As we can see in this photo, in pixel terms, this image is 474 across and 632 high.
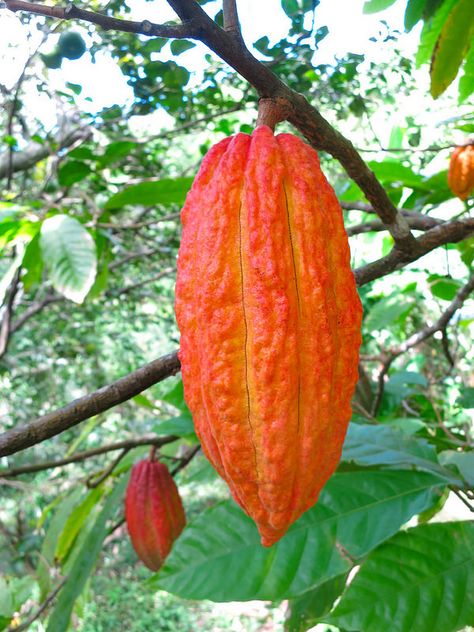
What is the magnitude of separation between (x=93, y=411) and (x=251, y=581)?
426 millimetres

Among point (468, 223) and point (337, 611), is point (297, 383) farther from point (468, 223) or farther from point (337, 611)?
point (468, 223)

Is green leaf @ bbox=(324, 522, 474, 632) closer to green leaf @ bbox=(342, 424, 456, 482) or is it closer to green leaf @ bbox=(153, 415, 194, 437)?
green leaf @ bbox=(342, 424, 456, 482)

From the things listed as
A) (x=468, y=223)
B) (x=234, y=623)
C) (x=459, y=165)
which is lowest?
(x=234, y=623)

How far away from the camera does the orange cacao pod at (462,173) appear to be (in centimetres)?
129

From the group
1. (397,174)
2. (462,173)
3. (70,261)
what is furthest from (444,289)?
(70,261)

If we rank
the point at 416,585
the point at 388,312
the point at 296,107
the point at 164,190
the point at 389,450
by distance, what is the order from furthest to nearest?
the point at 388,312, the point at 164,190, the point at 389,450, the point at 416,585, the point at 296,107

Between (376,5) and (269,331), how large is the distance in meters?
1.05

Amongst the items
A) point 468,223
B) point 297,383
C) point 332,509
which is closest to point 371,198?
point 468,223

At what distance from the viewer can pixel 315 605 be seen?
1105 millimetres

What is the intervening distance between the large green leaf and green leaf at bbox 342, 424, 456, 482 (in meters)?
0.02

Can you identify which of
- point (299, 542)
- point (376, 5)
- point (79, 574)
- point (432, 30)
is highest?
point (376, 5)

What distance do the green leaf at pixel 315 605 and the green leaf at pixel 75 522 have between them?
0.83 meters

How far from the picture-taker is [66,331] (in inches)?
154

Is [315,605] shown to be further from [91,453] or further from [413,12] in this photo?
[413,12]
